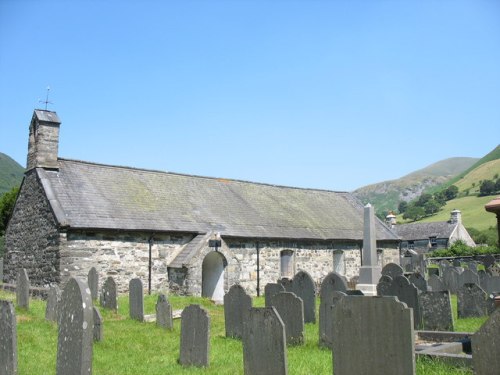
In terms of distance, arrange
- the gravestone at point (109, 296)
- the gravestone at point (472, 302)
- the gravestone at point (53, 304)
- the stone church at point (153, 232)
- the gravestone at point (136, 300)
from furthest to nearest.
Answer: the stone church at point (153, 232), the gravestone at point (109, 296), the gravestone at point (136, 300), the gravestone at point (472, 302), the gravestone at point (53, 304)

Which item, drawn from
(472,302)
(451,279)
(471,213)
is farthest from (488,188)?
(472,302)

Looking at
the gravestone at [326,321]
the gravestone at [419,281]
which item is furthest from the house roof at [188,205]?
the gravestone at [326,321]

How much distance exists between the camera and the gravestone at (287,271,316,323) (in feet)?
43.6

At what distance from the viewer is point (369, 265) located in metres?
16.8

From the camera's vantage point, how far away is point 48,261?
19.0m

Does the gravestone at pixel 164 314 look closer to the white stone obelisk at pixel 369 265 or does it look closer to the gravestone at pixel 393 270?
the white stone obelisk at pixel 369 265

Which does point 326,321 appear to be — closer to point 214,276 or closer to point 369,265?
point 369,265

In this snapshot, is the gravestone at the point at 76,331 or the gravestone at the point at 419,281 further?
the gravestone at the point at 419,281

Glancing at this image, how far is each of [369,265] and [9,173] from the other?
12492 centimetres

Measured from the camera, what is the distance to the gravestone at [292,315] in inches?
400

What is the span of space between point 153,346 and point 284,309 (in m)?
2.87

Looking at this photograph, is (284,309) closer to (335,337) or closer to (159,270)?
(335,337)

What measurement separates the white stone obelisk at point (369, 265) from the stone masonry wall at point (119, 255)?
8.16m

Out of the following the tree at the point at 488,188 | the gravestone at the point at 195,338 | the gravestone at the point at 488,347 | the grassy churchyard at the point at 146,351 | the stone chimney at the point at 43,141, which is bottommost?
the grassy churchyard at the point at 146,351
